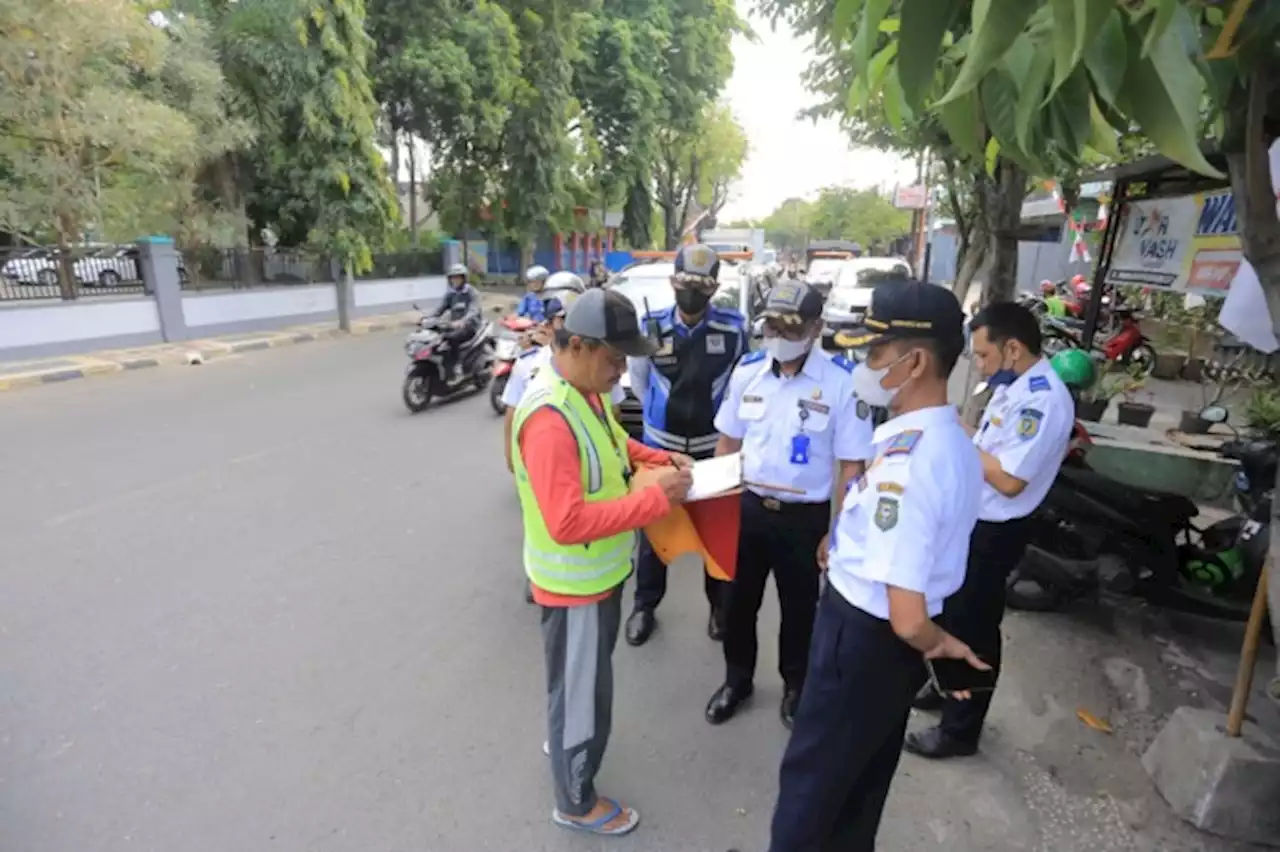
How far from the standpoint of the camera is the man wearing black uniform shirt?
10.9 ft

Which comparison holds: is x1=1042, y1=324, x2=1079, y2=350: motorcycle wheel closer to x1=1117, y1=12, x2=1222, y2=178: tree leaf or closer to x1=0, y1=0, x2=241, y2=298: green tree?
x1=1117, y1=12, x2=1222, y2=178: tree leaf

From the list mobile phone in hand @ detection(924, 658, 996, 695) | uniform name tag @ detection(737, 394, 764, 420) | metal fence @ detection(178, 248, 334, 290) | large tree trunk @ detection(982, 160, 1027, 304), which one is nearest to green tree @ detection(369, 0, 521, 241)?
metal fence @ detection(178, 248, 334, 290)

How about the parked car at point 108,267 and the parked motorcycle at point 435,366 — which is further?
the parked car at point 108,267

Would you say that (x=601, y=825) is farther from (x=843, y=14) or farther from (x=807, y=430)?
(x=843, y=14)

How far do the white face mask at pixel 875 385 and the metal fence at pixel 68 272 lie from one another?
11.9m

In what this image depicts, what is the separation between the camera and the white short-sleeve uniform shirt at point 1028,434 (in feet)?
8.04

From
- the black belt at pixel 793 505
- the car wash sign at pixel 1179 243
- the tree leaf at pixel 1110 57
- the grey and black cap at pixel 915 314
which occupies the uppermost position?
the tree leaf at pixel 1110 57

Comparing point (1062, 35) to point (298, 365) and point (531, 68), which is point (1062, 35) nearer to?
point (298, 365)

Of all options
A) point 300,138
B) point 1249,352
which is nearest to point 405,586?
point 1249,352

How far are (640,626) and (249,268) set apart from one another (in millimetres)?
13216

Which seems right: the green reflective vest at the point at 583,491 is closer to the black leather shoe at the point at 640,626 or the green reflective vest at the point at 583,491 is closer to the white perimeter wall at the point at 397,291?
the black leather shoe at the point at 640,626

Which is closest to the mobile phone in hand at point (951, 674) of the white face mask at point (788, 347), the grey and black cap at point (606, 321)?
the grey and black cap at point (606, 321)

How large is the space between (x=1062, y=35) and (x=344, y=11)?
46.0 ft

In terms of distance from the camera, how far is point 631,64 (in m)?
20.4
